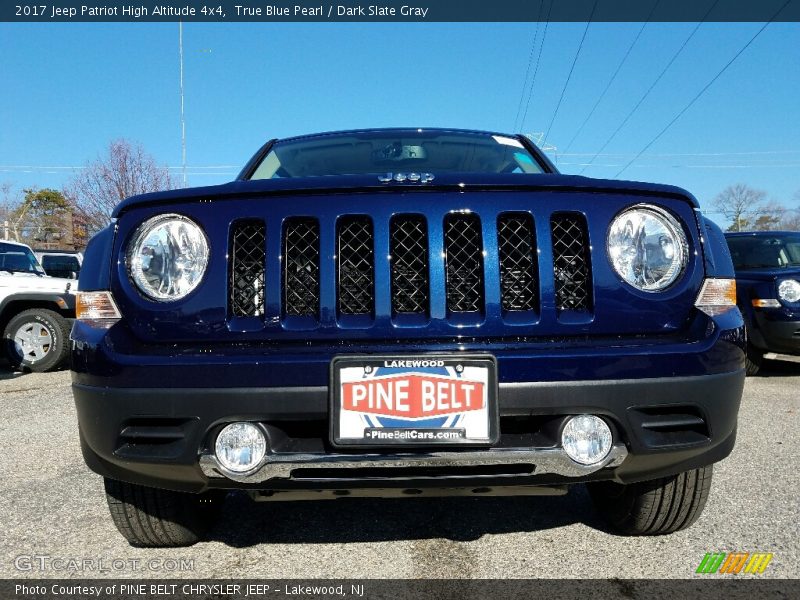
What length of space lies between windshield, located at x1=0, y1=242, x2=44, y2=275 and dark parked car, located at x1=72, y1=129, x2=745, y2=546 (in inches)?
268

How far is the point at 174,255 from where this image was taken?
5.50 ft

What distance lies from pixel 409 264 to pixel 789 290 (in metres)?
5.29

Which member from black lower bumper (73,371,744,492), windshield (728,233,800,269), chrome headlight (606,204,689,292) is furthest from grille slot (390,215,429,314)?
windshield (728,233,800,269)

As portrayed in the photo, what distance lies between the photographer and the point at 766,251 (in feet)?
20.6

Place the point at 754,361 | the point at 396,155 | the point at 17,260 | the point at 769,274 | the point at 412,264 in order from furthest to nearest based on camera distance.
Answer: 1. the point at 17,260
2. the point at 754,361
3. the point at 769,274
4. the point at 396,155
5. the point at 412,264

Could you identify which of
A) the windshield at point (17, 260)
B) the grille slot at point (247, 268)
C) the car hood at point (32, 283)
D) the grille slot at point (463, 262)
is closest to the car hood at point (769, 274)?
the grille slot at point (463, 262)

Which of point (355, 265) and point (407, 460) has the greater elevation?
point (355, 265)

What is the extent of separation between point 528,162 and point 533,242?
1.46m

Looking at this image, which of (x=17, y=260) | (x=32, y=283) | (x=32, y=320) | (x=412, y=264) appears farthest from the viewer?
(x=17, y=260)

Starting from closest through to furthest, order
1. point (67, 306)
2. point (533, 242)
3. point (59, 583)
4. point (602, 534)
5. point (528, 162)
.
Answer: point (533, 242), point (59, 583), point (602, 534), point (528, 162), point (67, 306)

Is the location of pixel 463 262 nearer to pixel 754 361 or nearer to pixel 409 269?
pixel 409 269

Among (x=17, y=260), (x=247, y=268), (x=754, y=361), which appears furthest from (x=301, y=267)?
(x=17, y=260)

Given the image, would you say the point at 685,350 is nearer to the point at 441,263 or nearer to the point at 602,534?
the point at 441,263

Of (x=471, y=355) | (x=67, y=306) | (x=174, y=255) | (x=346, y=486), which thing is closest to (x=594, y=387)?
(x=471, y=355)
